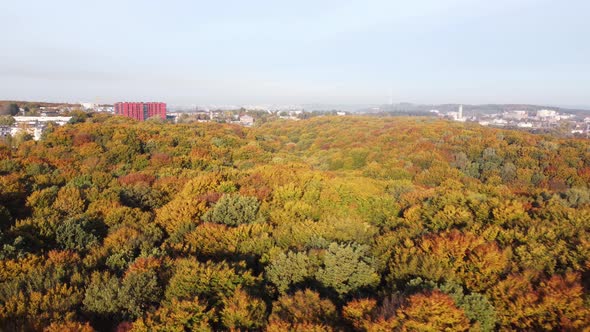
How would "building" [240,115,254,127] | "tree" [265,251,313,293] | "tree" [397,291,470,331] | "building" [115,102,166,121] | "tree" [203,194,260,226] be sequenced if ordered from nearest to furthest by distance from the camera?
"tree" [397,291,470,331] → "tree" [265,251,313,293] → "tree" [203,194,260,226] → "building" [115,102,166,121] → "building" [240,115,254,127]

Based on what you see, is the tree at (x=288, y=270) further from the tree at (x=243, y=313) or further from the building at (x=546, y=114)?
the building at (x=546, y=114)

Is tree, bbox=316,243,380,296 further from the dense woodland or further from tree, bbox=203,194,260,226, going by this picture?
tree, bbox=203,194,260,226

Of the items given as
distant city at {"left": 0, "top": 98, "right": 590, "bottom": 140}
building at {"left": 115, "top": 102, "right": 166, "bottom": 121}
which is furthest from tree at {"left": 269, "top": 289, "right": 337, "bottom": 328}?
building at {"left": 115, "top": 102, "right": 166, "bottom": 121}

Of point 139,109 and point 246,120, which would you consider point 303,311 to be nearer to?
point 246,120

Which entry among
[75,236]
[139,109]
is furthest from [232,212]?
[139,109]

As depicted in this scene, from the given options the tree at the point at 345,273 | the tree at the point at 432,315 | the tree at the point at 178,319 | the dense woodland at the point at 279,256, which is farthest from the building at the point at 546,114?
the tree at the point at 178,319

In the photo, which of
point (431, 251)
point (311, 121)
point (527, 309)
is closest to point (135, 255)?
point (431, 251)
